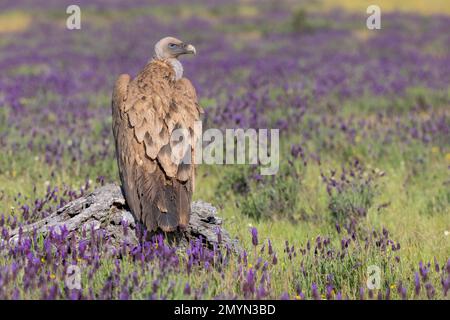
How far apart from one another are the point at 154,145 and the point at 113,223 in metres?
0.59

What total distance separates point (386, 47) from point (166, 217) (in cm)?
1580

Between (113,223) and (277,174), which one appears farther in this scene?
(277,174)

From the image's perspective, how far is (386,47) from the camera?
18.3 metres

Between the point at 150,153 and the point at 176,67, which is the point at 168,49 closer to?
the point at 176,67

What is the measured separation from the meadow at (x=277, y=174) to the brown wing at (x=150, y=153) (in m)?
0.20

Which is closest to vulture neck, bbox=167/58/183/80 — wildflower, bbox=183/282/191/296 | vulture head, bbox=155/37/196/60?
vulture head, bbox=155/37/196/60

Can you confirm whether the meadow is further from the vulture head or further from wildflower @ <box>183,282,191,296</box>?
the vulture head

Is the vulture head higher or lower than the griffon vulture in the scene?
higher

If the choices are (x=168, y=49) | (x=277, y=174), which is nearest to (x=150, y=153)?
(x=168, y=49)

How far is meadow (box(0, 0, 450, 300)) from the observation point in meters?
3.55

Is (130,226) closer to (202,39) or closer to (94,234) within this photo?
(94,234)

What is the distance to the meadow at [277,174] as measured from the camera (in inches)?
140

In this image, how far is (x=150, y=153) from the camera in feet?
12.9
